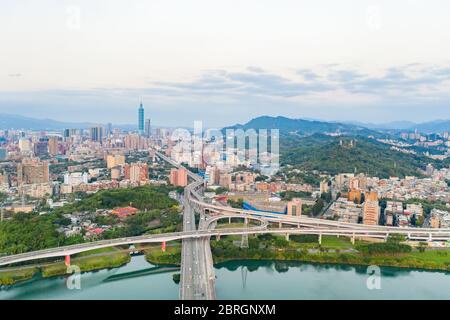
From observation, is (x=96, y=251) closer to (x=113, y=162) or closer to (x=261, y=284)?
(x=261, y=284)

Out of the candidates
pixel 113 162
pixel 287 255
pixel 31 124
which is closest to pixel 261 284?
pixel 287 255

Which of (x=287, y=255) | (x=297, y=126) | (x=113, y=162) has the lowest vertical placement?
(x=287, y=255)

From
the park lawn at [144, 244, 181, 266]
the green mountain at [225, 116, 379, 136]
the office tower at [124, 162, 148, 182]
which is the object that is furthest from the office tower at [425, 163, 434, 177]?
the green mountain at [225, 116, 379, 136]

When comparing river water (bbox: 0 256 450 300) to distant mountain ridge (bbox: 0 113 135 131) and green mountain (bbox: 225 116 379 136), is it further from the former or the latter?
green mountain (bbox: 225 116 379 136)

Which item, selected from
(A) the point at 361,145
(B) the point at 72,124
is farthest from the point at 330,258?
(B) the point at 72,124
